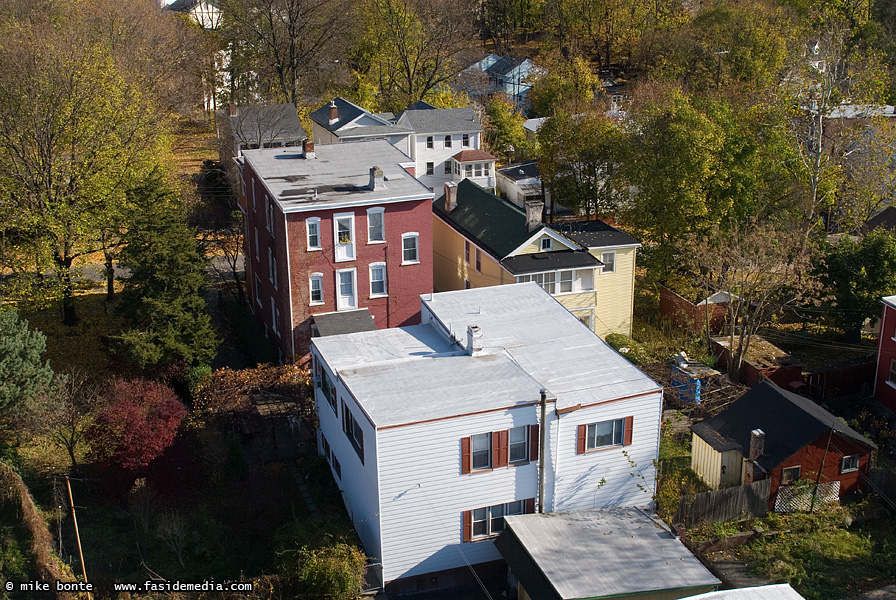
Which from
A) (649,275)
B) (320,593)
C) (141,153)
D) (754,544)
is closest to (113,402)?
(320,593)

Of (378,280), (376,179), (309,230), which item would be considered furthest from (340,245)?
(376,179)

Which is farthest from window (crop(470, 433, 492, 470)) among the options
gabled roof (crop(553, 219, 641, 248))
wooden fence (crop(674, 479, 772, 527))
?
gabled roof (crop(553, 219, 641, 248))

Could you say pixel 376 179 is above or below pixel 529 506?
above

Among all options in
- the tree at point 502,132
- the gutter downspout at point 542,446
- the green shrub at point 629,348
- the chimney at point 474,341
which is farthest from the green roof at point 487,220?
the tree at point 502,132

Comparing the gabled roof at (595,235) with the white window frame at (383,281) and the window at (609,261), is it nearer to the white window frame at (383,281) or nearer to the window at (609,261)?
the window at (609,261)

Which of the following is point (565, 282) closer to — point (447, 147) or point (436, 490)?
point (436, 490)

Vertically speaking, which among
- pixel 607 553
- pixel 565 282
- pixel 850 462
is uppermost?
pixel 565 282

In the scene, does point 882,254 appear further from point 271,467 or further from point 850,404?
point 271,467
